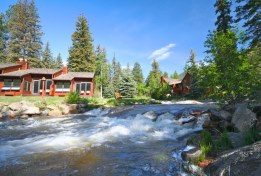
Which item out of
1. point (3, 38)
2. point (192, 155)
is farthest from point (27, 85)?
point (3, 38)

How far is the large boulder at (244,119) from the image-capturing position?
6551mm

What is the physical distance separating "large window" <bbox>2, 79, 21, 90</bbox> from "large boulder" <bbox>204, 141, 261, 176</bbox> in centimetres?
2872

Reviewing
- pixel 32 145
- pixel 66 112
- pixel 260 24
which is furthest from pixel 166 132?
pixel 260 24

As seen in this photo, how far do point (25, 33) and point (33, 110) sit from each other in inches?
1480

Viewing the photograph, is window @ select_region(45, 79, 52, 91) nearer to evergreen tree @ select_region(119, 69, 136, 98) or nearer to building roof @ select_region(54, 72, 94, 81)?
building roof @ select_region(54, 72, 94, 81)

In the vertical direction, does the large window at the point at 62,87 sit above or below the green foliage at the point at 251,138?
above

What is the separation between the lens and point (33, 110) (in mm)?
18016

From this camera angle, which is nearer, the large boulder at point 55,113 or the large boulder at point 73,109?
the large boulder at point 55,113

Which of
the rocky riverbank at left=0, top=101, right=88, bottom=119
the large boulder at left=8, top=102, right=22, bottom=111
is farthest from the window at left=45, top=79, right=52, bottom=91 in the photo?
the large boulder at left=8, top=102, right=22, bottom=111

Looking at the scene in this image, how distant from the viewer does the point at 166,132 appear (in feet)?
32.9

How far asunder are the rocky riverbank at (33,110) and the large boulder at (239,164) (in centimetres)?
1651

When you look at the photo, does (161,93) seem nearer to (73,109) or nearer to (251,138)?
(73,109)

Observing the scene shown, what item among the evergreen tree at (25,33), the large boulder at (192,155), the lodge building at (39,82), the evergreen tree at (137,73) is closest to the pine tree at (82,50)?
the evergreen tree at (25,33)

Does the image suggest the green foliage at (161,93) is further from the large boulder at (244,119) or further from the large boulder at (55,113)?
the large boulder at (244,119)
